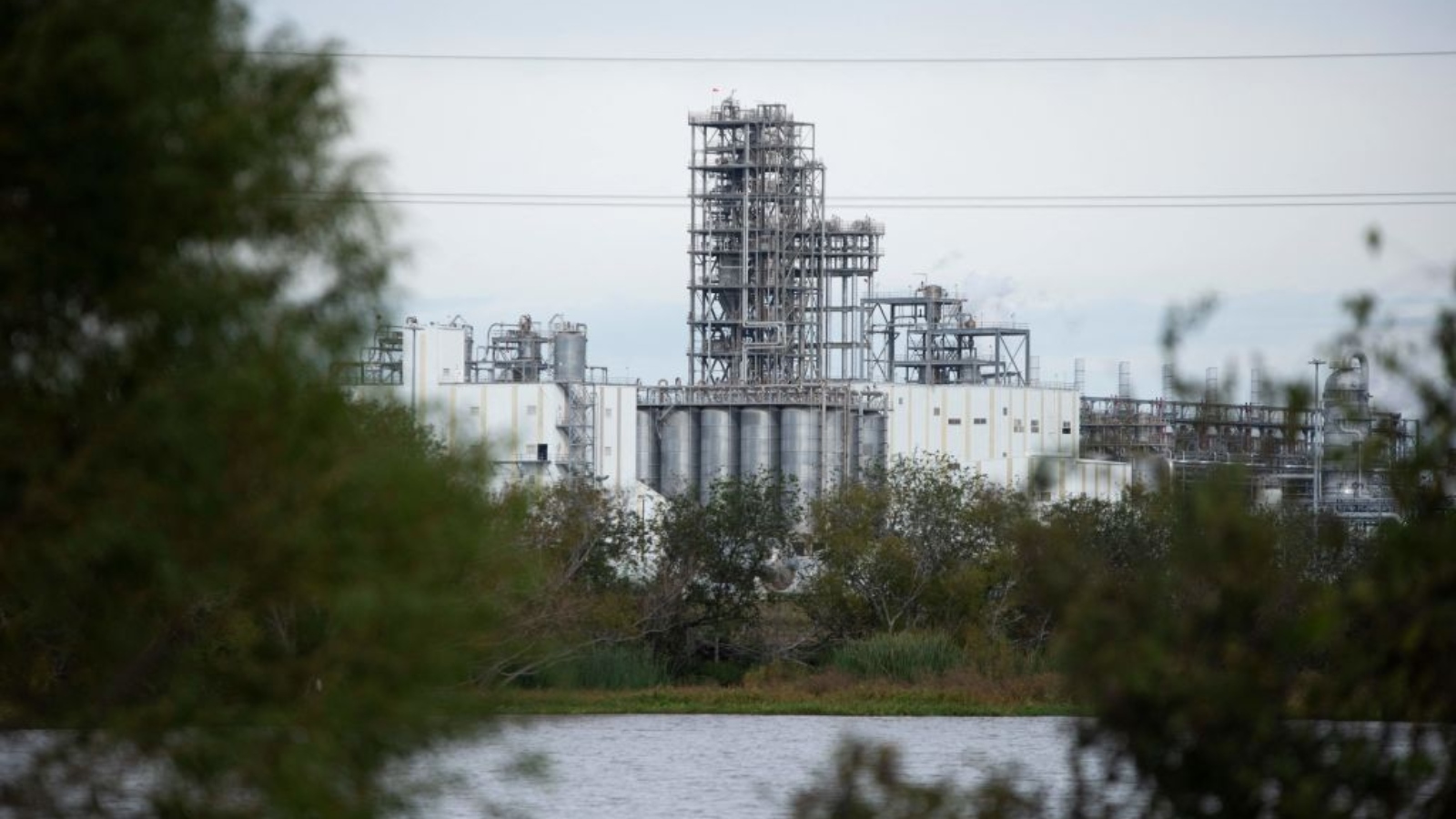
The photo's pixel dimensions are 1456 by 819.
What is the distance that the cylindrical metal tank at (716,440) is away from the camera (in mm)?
81375

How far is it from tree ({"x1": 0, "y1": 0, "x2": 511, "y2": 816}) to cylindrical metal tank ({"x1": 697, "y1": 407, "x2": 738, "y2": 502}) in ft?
228

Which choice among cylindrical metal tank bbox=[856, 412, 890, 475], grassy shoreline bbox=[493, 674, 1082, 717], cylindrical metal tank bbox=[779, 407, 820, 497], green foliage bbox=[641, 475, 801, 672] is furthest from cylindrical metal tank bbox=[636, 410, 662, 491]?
grassy shoreline bbox=[493, 674, 1082, 717]

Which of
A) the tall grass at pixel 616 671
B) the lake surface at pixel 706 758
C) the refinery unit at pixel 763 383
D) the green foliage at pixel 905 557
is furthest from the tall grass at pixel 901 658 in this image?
the refinery unit at pixel 763 383

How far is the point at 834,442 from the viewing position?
264ft

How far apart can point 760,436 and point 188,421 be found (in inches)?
2768

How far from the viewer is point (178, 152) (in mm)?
10312

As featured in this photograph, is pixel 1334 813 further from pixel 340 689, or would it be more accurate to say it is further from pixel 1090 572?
pixel 340 689

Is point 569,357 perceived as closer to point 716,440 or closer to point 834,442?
point 716,440

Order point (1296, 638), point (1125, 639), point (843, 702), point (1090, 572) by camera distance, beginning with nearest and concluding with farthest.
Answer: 1. point (1296, 638)
2. point (1125, 639)
3. point (1090, 572)
4. point (843, 702)

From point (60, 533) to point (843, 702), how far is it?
37226 mm

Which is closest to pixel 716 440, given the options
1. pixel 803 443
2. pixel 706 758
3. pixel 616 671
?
pixel 803 443

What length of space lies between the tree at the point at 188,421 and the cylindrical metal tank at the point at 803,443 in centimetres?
6788

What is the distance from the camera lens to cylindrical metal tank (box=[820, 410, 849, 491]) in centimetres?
7981

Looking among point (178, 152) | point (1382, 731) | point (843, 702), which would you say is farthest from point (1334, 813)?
point (843, 702)
